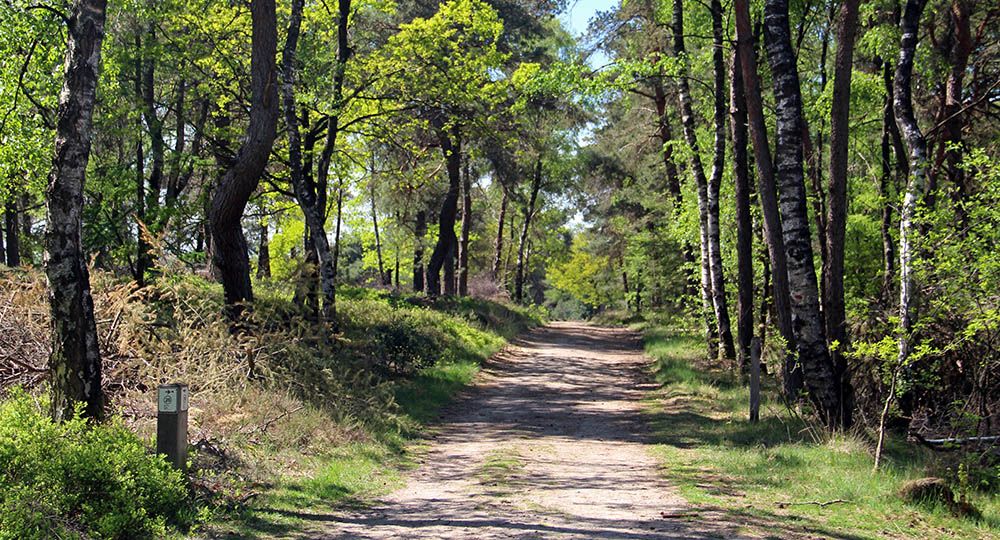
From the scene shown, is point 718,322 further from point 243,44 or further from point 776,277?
point 243,44

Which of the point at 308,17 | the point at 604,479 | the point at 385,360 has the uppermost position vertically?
the point at 308,17

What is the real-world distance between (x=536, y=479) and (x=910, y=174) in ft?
23.6

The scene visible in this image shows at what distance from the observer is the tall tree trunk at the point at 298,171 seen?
601 inches

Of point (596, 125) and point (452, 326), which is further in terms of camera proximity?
point (596, 125)

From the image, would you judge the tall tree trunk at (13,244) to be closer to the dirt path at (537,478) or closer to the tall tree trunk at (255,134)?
the tall tree trunk at (255,134)

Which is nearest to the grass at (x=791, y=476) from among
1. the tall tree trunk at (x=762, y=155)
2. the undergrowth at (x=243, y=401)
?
the tall tree trunk at (x=762, y=155)

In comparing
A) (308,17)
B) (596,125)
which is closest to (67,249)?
(308,17)

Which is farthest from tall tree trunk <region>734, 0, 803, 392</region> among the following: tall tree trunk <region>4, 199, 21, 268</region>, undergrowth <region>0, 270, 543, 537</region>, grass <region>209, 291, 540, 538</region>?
tall tree trunk <region>4, 199, 21, 268</region>

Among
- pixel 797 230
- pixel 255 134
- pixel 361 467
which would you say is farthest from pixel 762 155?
pixel 255 134

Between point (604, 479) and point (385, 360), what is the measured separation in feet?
27.3

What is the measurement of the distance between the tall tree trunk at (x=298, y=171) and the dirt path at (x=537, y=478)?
3692 mm

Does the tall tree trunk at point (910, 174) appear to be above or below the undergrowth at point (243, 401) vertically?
above

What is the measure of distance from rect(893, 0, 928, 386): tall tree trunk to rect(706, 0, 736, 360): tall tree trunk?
4904 mm

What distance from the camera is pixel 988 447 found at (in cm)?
973
